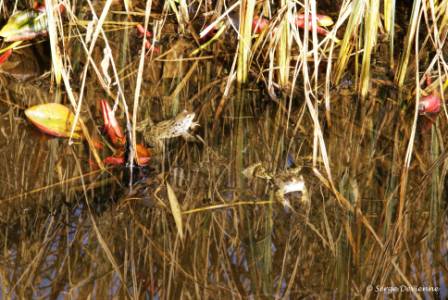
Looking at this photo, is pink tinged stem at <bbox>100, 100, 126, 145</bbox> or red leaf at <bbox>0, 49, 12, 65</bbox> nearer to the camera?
pink tinged stem at <bbox>100, 100, 126, 145</bbox>

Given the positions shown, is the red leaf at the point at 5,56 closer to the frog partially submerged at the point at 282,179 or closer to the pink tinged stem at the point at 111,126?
the pink tinged stem at the point at 111,126

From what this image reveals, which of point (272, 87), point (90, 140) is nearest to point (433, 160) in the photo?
point (272, 87)

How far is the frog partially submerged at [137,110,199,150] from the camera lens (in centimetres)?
322

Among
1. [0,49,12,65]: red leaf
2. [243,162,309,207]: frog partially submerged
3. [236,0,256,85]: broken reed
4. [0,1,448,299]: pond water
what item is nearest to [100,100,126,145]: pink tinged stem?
[0,1,448,299]: pond water

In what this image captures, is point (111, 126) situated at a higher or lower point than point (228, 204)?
higher

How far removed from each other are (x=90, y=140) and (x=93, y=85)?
1.85 ft

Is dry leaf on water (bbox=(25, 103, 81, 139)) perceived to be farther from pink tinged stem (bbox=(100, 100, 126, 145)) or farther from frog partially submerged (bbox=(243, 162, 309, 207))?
frog partially submerged (bbox=(243, 162, 309, 207))

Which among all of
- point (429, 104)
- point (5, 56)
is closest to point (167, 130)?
point (5, 56)

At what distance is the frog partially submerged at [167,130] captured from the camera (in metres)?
3.22

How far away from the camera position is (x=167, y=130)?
10.6ft

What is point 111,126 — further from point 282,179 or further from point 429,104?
point 429,104

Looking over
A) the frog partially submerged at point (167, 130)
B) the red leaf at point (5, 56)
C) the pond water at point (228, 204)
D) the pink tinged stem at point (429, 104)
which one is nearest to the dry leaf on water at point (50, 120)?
the pond water at point (228, 204)

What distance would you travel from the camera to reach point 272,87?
11.6 ft

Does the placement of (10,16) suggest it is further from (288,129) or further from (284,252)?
(284,252)
